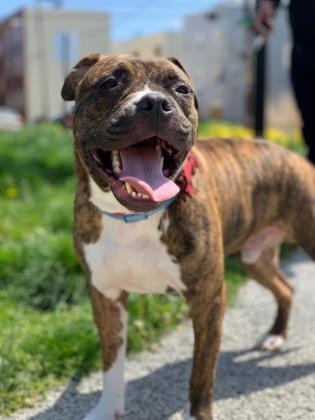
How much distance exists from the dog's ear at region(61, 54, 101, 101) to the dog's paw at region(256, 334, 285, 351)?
1.95m

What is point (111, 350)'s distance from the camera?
9.91ft

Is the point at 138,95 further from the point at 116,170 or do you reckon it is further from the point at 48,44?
the point at 48,44

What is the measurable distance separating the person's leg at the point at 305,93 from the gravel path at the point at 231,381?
1285 millimetres

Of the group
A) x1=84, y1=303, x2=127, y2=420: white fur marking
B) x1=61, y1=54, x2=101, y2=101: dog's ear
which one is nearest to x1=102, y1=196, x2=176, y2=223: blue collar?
x1=84, y1=303, x2=127, y2=420: white fur marking

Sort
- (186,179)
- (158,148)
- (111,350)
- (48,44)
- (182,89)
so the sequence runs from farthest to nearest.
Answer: (48,44) → (111,350) → (186,179) → (182,89) → (158,148)

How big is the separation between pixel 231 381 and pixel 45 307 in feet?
Result: 5.12

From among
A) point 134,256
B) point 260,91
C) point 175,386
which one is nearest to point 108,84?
point 134,256

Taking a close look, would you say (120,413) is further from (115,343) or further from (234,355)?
(234,355)

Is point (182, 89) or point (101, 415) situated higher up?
point (182, 89)

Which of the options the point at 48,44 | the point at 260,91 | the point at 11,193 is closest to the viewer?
the point at 11,193

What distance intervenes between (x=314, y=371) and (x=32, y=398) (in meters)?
1.55

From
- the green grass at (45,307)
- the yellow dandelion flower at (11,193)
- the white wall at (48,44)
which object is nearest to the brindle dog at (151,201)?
the green grass at (45,307)

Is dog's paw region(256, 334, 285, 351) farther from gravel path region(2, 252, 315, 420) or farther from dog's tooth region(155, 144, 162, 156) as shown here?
dog's tooth region(155, 144, 162, 156)

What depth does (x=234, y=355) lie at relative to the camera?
149 inches
